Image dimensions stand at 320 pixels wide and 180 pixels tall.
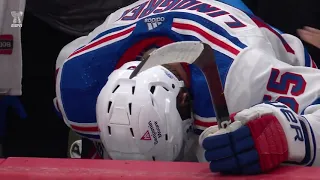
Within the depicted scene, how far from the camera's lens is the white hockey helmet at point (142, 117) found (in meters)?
1.05

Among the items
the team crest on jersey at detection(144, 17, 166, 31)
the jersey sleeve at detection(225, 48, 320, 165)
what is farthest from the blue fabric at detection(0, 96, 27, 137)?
the jersey sleeve at detection(225, 48, 320, 165)

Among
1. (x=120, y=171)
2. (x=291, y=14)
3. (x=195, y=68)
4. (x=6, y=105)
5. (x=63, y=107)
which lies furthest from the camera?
(x=291, y=14)

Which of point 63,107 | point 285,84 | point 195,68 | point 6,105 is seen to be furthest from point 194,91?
point 6,105

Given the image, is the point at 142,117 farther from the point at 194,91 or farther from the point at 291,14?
the point at 291,14

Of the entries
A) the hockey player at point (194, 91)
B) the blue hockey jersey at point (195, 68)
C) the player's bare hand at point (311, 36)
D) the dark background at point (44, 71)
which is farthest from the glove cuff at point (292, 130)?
the dark background at point (44, 71)

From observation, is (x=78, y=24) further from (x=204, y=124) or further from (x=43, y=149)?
(x=204, y=124)

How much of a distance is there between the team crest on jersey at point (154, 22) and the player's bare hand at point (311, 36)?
0.57 meters

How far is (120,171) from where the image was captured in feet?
2.50

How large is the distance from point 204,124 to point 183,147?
0.20 ft

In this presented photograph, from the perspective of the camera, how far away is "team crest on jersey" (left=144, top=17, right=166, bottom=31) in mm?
1220

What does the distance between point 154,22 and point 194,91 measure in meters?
0.17

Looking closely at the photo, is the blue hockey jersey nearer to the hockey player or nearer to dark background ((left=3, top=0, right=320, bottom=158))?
the hockey player

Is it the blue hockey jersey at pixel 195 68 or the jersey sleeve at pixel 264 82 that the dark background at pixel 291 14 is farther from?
the jersey sleeve at pixel 264 82

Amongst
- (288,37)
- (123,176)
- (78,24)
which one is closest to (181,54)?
(123,176)
